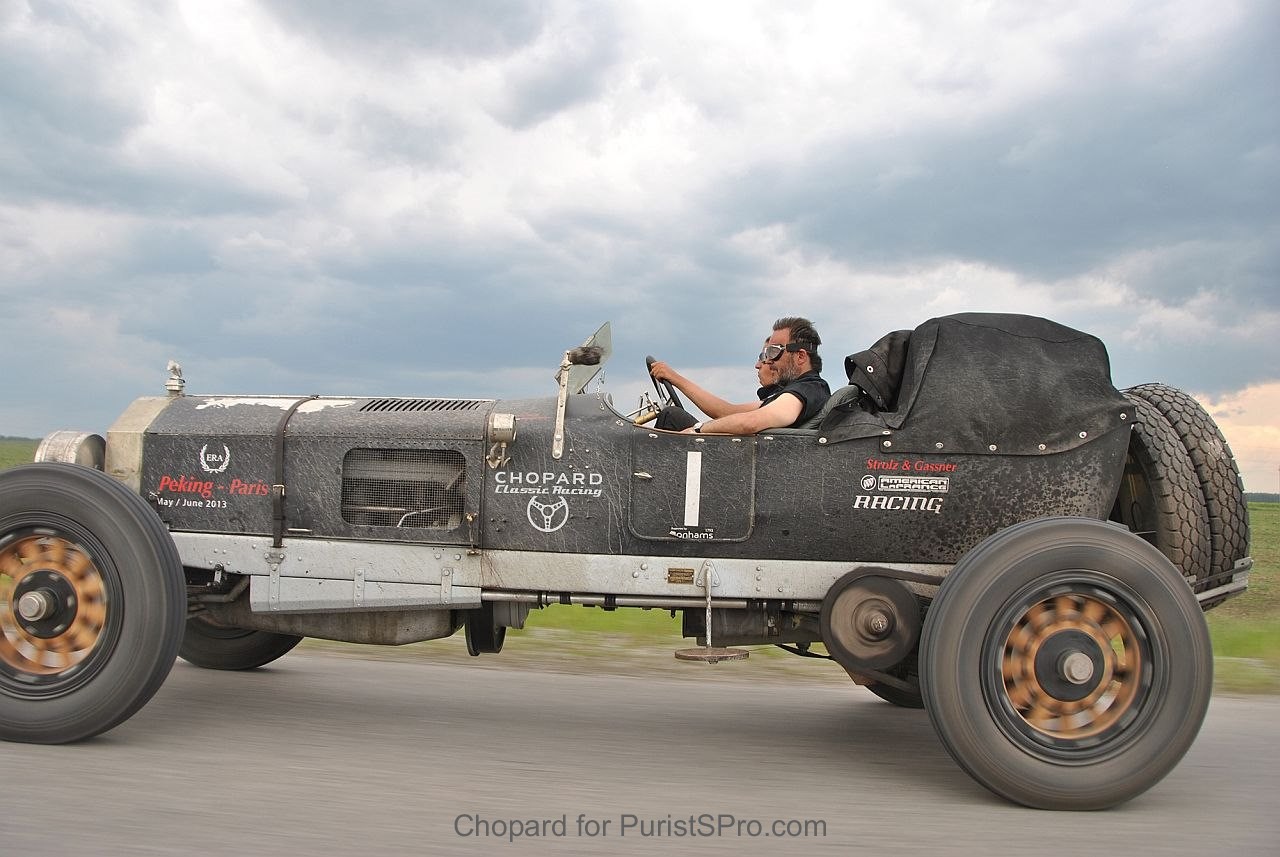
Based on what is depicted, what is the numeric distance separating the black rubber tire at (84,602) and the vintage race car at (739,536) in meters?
0.01

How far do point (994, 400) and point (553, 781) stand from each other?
2341 millimetres

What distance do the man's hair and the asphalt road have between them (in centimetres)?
180

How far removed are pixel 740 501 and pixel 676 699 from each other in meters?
1.71

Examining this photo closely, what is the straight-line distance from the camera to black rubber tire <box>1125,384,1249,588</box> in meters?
4.47

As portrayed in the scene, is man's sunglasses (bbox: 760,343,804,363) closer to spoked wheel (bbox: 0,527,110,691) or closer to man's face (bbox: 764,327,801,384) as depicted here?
man's face (bbox: 764,327,801,384)

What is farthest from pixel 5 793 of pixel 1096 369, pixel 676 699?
pixel 1096 369

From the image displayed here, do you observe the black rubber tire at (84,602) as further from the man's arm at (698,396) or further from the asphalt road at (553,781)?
the man's arm at (698,396)

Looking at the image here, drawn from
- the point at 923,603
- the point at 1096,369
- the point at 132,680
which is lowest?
the point at 132,680

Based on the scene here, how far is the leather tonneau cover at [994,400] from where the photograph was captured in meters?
4.32

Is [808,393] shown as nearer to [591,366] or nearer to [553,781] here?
[591,366]

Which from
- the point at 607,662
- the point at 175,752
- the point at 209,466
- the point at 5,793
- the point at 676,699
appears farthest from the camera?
the point at 607,662

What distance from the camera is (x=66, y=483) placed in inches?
166

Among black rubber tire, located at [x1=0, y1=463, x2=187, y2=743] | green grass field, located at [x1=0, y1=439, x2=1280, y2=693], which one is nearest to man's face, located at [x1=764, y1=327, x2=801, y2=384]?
green grass field, located at [x1=0, y1=439, x2=1280, y2=693]

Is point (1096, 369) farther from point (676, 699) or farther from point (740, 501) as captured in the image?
point (676, 699)
